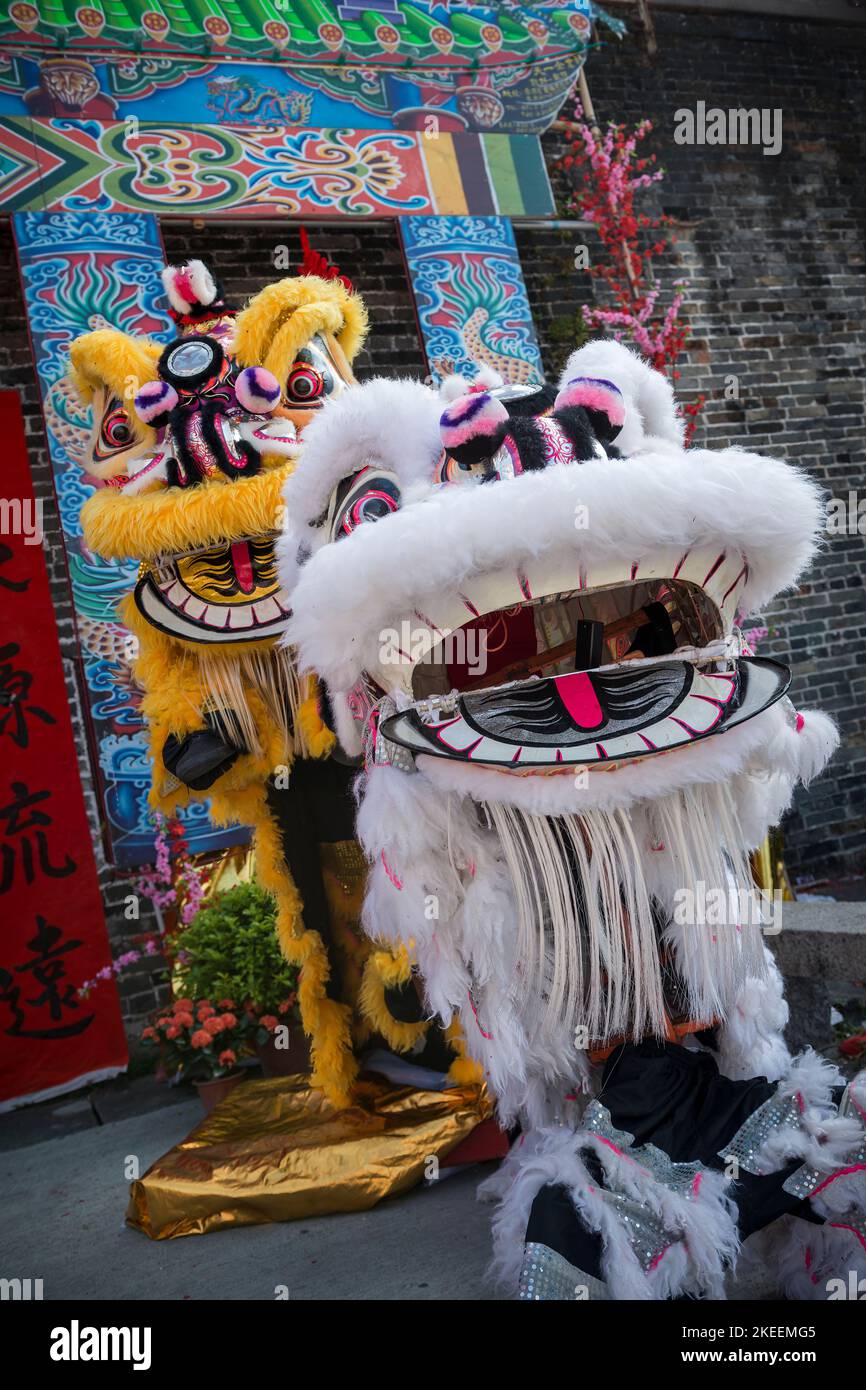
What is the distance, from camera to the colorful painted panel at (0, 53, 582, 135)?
3693 millimetres

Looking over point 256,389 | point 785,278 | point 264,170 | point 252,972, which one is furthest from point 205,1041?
point 785,278

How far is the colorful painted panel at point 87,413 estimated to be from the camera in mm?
3648

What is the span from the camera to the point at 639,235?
5.60m

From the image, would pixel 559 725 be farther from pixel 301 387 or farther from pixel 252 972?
pixel 252 972

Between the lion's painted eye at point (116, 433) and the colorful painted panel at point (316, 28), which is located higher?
the colorful painted panel at point (316, 28)

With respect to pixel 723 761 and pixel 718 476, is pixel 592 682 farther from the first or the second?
pixel 718 476

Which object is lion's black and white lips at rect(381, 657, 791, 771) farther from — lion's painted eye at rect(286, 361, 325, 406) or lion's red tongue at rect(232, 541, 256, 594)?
lion's painted eye at rect(286, 361, 325, 406)

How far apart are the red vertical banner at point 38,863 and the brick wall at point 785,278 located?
2620mm

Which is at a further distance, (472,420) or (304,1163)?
(304,1163)

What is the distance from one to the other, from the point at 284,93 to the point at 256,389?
7.25ft

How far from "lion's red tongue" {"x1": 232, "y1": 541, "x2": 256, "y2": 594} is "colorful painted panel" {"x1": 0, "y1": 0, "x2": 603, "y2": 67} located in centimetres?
230

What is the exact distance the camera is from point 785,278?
19.6 feet

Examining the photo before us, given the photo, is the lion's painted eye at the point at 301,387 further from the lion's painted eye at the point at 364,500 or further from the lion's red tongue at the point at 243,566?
the lion's painted eye at the point at 364,500

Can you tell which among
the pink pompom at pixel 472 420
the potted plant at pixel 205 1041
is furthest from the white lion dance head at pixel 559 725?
the potted plant at pixel 205 1041
